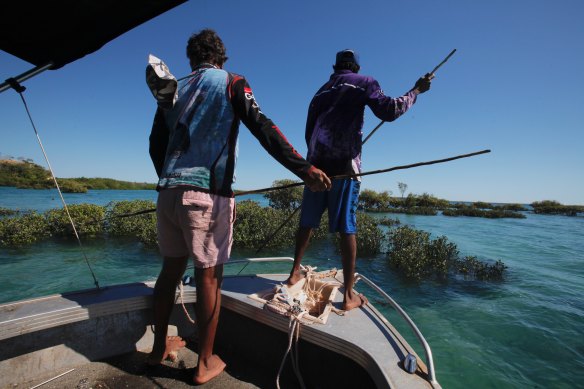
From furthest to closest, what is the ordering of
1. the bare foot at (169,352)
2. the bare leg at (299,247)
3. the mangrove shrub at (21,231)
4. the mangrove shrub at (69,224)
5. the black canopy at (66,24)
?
the mangrove shrub at (69,224)
the mangrove shrub at (21,231)
the bare leg at (299,247)
the bare foot at (169,352)
the black canopy at (66,24)

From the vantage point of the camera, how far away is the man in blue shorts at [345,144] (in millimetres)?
2531

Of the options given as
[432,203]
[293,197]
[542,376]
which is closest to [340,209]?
[542,376]

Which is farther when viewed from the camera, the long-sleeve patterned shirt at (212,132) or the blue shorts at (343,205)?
the blue shorts at (343,205)

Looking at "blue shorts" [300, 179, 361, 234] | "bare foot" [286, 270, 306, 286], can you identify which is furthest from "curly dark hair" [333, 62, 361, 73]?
"bare foot" [286, 270, 306, 286]

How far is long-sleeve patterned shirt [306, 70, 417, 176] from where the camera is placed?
257 centimetres

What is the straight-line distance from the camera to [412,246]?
31.4 feet

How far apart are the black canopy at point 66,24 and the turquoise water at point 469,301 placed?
12.7 feet

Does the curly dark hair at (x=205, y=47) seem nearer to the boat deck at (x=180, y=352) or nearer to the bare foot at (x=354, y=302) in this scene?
the boat deck at (x=180, y=352)

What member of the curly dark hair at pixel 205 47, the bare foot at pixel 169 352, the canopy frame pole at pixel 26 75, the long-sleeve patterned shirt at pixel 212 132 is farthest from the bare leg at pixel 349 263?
the canopy frame pole at pixel 26 75

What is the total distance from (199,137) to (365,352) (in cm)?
183

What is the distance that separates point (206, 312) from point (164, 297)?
0.42 metres

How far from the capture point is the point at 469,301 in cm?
691

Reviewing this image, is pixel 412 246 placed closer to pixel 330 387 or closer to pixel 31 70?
pixel 330 387

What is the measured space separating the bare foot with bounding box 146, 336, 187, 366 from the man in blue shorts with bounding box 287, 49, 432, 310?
120 cm
